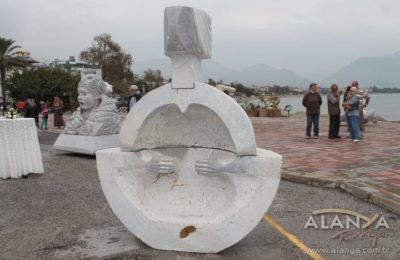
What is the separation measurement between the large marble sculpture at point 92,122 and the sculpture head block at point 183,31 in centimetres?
619

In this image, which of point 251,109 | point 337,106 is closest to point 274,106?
point 251,109

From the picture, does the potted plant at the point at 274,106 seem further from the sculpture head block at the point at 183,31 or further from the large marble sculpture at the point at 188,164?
the sculpture head block at the point at 183,31

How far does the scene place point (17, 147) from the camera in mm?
7516

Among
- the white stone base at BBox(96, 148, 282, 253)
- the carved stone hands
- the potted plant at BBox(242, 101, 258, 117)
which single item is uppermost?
the carved stone hands

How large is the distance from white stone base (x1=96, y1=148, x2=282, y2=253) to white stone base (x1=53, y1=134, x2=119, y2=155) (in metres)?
5.57

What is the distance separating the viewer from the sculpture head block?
12.7 feet

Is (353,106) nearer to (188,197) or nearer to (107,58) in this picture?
(188,197)

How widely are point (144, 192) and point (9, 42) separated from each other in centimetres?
4245

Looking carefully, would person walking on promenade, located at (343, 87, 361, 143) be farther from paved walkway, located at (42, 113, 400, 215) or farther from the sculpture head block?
the sculpture head block

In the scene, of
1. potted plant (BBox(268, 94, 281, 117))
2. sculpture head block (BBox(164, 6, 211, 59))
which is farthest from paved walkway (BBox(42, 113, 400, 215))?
potted plant (BBox(268, 94, 281, 117))

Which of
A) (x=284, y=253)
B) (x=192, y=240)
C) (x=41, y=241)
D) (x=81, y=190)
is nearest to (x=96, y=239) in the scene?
(x=41, y=241)

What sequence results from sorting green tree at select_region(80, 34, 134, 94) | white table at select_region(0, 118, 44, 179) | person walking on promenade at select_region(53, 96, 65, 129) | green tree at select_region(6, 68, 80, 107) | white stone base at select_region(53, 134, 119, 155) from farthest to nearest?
green tree at select_region(80, 34, 134, 94), green tree at select_region(6, 68, 80, 107), person walking on promenade at select_region(53, 96, 65, 129), white stone base at select_region(53, 134, 119, 155), white table at select_region(0, 118, 44, 179)

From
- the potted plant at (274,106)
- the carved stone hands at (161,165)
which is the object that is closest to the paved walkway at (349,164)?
the carved stone hands at (161,165)

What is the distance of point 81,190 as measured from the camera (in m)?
6.66
